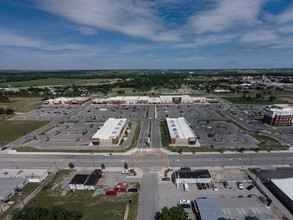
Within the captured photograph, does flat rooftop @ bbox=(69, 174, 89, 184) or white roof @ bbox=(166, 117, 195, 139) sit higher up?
white roof @ bbox=(166, 117, 195, 139)

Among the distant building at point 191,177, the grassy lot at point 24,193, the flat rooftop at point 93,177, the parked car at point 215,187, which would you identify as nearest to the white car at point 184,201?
the distant building at point 191,177

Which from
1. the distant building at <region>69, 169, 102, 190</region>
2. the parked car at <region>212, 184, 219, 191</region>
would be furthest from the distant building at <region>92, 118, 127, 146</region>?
the parked car at <region>212, 184, 219, 191</region>

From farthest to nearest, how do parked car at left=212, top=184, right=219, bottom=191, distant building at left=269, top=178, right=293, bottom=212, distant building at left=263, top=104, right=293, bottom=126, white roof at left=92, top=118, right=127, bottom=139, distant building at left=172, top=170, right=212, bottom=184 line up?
distant building at left=263, top=104, right=293, bottom=126 → white roof at left=92, top=118, right=127, bottom=139 → distant building at left=172, top=170, right=212, bottom=184 → parked car at left=212, top=184, right=219, bottom=191 → distant building at left=269, top=178, right=293, bottom=212

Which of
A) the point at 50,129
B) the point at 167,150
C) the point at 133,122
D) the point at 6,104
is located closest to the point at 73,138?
the point at 50,129

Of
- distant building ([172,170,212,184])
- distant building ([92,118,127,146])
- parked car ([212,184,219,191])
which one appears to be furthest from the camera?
distant building ([92,118,127,146])

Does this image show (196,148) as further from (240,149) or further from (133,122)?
(133,122)

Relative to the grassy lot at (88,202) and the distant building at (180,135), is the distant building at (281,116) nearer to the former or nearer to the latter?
the distant building at (180,135)

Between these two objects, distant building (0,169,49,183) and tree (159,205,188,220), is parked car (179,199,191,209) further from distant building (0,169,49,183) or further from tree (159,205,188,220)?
distant building (0,169,49,183)
